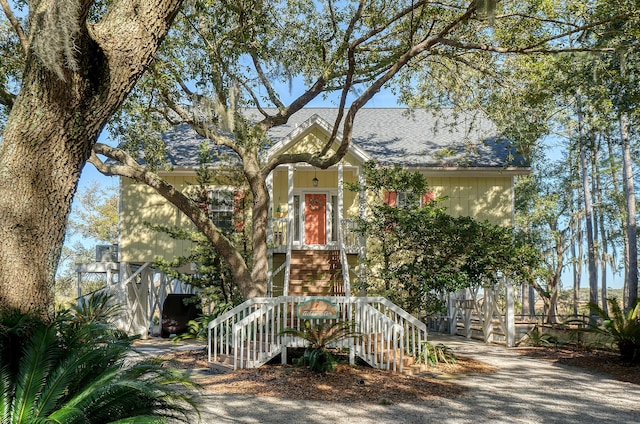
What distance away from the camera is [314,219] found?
17.4 m

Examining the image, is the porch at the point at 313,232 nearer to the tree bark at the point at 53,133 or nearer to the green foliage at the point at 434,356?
the green foliage at the point at 434,356

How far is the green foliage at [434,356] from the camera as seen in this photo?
977 cm

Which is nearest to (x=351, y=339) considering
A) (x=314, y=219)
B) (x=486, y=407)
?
(x=486, y=407)

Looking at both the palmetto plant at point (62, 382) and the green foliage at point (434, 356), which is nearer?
the palmetto plant at point (62, 382)

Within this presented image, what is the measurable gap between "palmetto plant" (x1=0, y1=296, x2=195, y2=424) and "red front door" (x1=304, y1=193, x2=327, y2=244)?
12.9m

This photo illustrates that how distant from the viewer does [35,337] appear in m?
3.92

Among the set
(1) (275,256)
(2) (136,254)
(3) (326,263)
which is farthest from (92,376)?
(2) (136,254)

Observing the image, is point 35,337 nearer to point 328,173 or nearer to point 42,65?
point 42,65

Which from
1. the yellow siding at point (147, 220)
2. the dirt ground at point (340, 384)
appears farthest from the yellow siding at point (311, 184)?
the dirt ground at point (340, 384)

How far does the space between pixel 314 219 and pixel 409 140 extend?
4600mm

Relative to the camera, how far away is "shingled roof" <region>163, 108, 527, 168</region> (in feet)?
53.1

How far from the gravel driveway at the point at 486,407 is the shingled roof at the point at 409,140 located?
26.8 ft

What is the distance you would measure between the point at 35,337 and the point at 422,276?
312 inches

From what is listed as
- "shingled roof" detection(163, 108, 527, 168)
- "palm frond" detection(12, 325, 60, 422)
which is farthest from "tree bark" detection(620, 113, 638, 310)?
"palm frond" detection(12, 325, 60, 422)
